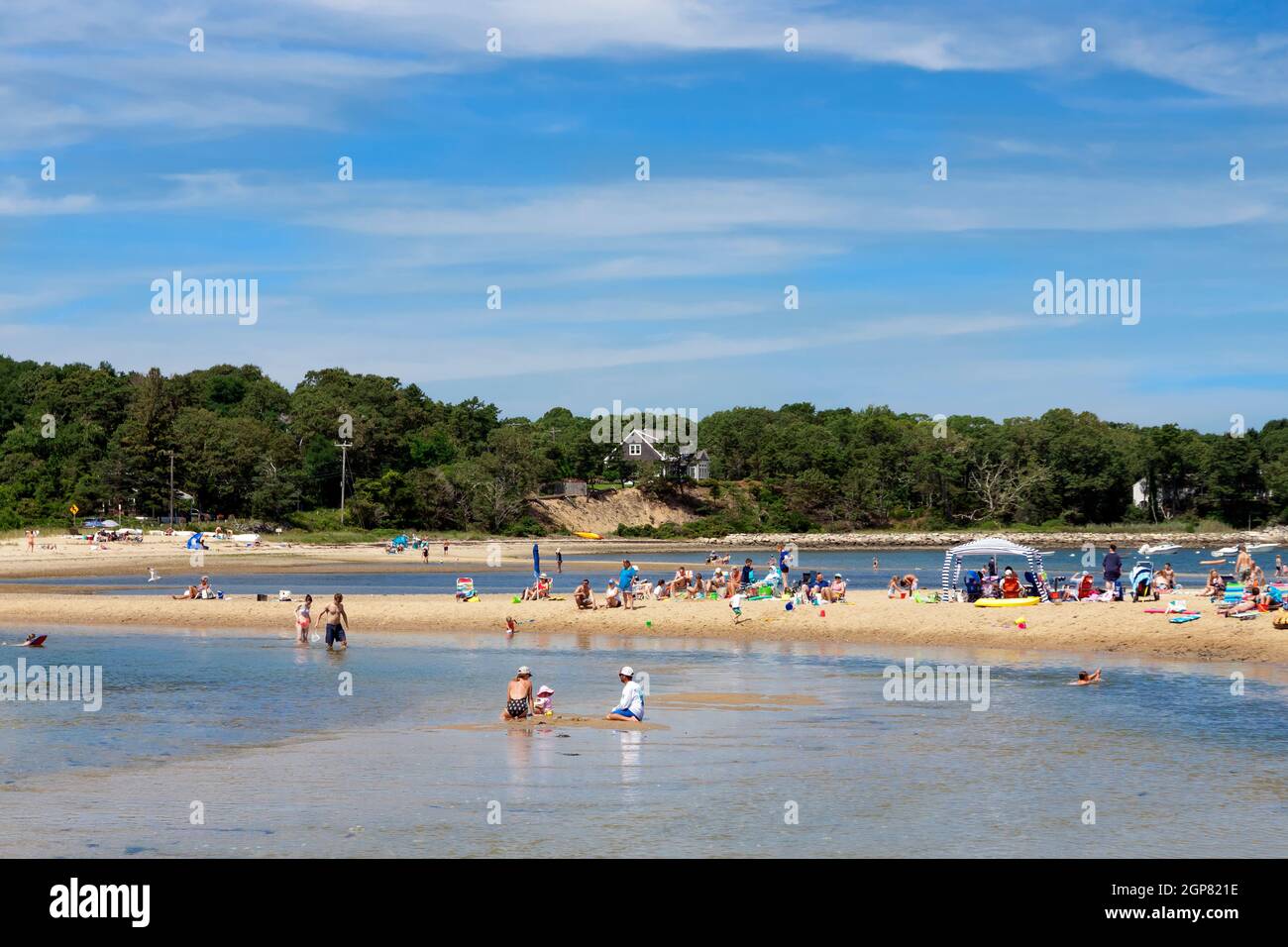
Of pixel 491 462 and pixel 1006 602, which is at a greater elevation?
pixel 491 462

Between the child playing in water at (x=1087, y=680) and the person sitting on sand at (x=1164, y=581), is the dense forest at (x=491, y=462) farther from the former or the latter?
the child playing in water at (x=1087, y=680)

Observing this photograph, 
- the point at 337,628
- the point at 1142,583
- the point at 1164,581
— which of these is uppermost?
the point at 1142,583

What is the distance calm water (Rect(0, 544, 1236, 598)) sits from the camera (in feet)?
181

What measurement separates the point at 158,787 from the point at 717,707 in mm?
10394

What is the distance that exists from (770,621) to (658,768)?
18724 millimetres

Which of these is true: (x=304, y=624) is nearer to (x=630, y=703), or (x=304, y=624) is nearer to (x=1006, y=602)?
(x=630, y=703)

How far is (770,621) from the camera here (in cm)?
3628

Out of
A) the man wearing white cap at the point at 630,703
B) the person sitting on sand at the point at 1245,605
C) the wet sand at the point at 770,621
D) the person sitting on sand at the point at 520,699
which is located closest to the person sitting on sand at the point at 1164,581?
the wet sand at the point at 770,621

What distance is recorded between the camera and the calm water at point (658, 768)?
14.0m

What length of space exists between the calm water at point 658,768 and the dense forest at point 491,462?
75.8 meters

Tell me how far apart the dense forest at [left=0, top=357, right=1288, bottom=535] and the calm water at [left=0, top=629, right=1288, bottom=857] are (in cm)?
7579

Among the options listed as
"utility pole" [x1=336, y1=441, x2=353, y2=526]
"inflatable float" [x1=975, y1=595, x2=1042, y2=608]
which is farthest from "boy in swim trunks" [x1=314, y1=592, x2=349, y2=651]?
"utility pole" [x1=336, y1=441, x2=353, y2=526]

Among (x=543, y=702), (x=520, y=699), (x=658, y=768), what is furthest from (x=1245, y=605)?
(x=658, y=768)
